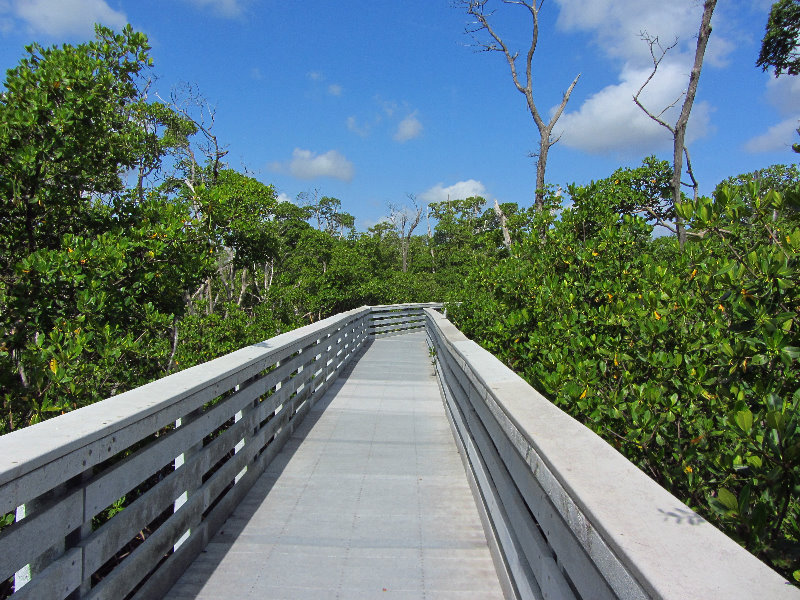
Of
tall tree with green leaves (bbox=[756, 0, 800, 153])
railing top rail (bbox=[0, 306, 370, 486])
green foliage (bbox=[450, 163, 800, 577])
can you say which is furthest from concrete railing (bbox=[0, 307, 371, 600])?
tall tree with green leaves (bbox=[756, 0, 800, 153])

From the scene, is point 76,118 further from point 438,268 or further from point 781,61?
point 438,268

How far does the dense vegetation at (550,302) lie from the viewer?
79.7 inches

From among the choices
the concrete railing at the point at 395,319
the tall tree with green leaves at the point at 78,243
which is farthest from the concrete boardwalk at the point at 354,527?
the concrete railing at the point at 395,319

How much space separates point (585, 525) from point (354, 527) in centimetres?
243

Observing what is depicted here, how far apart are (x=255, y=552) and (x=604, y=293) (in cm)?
343

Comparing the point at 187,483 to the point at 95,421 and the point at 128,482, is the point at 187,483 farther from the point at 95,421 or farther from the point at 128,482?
the point at 95,421

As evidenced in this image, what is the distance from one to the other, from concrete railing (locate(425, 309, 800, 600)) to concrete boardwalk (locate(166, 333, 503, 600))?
396 mm

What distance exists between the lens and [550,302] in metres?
5.05

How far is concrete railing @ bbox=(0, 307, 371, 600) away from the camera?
1781mm

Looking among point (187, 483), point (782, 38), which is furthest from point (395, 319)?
point (187, 483)

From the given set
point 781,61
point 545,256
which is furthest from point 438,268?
point 545,256

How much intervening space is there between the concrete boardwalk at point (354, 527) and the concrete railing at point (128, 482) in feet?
0.77

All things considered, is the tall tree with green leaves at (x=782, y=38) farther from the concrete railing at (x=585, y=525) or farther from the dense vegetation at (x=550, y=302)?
the concrete railing at (x=585, y=525)

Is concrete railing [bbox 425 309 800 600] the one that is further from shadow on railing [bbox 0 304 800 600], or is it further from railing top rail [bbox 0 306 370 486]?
railing top rail [bbox 0 306 370 486]
